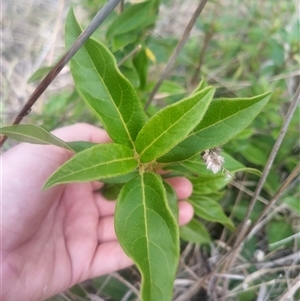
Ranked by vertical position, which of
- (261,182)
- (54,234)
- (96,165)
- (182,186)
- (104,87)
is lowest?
(54,234)

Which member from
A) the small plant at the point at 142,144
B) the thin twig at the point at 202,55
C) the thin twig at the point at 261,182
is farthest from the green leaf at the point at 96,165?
the thin twig at the point at 202,55

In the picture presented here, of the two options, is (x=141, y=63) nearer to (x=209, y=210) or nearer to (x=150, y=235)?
(x=209, y=210)

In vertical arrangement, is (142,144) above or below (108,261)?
above

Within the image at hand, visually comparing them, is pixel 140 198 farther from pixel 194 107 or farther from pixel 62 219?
pixel 62 219

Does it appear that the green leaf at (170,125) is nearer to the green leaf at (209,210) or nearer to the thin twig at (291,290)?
the green leaf at (209,210)

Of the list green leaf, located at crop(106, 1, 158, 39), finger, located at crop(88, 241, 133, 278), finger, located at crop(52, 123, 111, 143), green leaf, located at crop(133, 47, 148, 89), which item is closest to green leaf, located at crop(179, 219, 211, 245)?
finger, located at crop(88, 241, 133, 278)

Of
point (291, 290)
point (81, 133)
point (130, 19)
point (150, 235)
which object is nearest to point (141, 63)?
point (130, 19)

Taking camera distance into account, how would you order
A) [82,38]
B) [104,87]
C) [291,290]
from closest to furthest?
[82,38]
[104,87]
[291,290]
